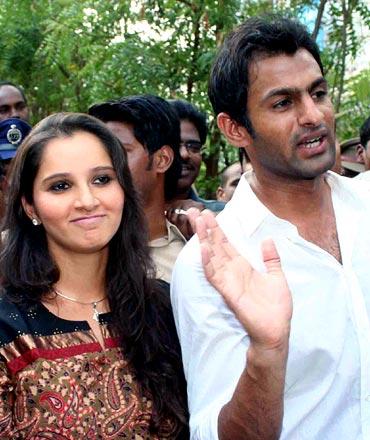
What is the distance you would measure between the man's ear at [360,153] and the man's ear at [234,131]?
2785 millimetres

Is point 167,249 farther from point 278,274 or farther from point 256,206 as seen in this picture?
point 278,274

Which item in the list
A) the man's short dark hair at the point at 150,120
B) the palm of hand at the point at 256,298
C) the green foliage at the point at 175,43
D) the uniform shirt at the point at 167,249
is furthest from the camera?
the green foliage at the point at 175,43

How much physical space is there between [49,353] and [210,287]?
52 centimetres

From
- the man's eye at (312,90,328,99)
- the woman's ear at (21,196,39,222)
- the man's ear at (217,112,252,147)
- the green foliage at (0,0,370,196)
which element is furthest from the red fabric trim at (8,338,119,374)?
the green foliage at (0,0,370,196)

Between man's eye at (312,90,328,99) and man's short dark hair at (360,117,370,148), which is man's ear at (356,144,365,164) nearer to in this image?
man's short dark hair at (360,117,370,148)

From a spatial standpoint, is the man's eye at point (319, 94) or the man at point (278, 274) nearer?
the man at point (278, 274)

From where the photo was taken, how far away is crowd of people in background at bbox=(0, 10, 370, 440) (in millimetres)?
2236

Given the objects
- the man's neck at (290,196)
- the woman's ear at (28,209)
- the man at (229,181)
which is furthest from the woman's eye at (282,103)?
the man at (229,181)

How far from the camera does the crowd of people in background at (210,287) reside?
224 centimetres

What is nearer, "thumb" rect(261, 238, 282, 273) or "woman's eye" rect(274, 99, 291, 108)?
"thumb" rect(261, 238, 282, 273)

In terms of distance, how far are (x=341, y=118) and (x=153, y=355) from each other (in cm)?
557

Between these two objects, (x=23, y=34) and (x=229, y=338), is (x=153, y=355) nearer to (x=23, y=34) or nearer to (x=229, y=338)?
(x=229, y=338)

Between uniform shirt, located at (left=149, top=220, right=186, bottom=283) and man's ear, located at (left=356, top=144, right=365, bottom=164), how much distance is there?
224cm

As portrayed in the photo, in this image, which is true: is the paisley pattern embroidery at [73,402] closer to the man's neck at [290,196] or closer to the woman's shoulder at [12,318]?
the woman's shoulder at [12,318]
